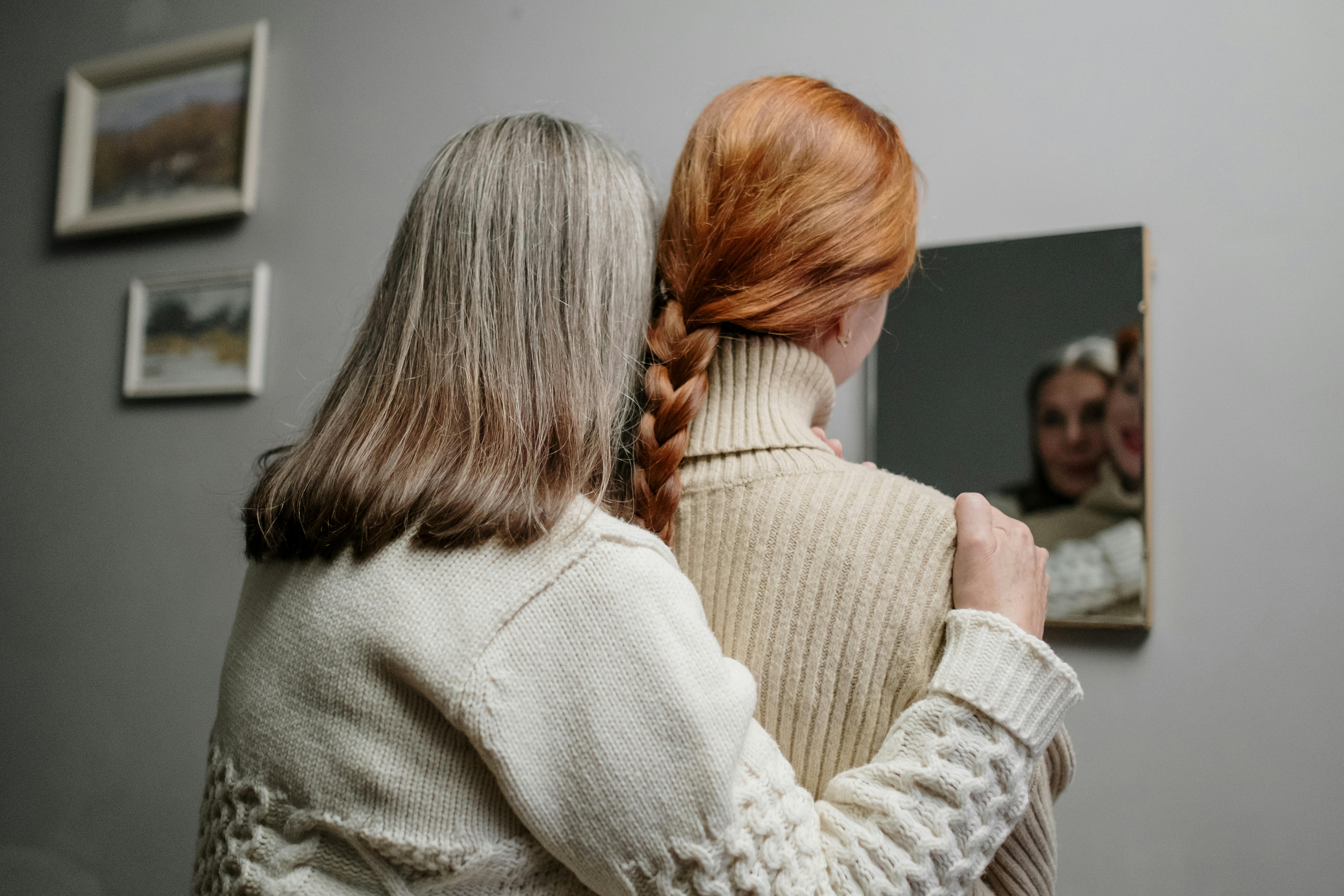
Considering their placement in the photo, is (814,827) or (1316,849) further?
(1316,849)

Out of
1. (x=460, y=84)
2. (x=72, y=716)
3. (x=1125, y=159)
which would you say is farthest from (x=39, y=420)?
(x=1125, y=159)

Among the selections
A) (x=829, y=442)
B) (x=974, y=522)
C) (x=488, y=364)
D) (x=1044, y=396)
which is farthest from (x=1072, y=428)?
(x=488, y=364)

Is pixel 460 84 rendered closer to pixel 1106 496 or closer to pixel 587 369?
pixel 587 369

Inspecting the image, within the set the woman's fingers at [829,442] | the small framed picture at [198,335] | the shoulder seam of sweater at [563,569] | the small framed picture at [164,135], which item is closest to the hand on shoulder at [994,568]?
the woman's fingers at [829,442]

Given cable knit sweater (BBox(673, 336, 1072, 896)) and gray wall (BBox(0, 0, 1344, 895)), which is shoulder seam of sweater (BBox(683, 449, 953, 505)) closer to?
cable knit sweater (BBox(673, 336, 1072, 896))

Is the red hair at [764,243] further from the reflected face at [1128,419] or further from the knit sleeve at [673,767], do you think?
the reflected face at [1128,419]

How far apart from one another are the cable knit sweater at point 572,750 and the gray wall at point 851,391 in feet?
2.20

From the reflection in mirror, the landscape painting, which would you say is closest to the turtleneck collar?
the reflection in mirror

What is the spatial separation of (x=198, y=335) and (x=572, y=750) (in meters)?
1.56

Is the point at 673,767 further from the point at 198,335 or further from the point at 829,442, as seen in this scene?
the point at 198,335

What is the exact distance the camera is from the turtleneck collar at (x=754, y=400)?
77cm

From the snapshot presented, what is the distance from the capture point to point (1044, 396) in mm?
1243

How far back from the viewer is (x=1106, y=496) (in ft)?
3.94

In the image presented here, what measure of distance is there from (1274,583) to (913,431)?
0.48 metres
